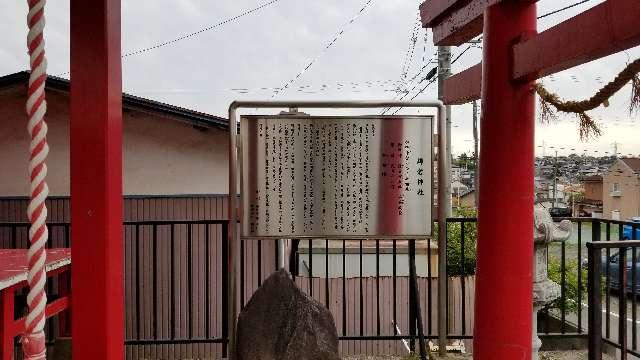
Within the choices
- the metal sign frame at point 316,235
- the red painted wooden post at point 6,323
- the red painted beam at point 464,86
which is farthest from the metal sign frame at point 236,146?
the red painted wooden post at point 6,323

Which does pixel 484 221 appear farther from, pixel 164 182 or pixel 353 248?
pixel 353 248

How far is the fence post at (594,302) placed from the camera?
10.8ft

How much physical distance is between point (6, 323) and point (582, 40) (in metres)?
3.95

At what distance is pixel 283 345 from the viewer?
374cm

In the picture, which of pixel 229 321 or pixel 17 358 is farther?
pixel 17 358

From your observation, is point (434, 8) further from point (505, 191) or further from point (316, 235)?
point (316, 235)

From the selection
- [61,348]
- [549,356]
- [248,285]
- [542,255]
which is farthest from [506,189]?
[248,285]

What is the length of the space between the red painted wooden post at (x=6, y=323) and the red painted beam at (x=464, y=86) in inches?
159

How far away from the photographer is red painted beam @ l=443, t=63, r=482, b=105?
15.5 feet

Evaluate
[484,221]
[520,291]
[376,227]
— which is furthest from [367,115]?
[520,291]

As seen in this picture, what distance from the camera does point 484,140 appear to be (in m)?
4.07

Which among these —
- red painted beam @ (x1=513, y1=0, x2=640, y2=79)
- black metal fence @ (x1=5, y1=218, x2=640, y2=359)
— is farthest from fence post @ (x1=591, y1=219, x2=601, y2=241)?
red painted beam @ (x1=513, y1=0, x2=640, y2=79)

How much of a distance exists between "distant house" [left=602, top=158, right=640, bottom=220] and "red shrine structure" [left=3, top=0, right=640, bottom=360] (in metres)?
43.2

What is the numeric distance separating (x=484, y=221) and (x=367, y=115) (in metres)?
1.30
